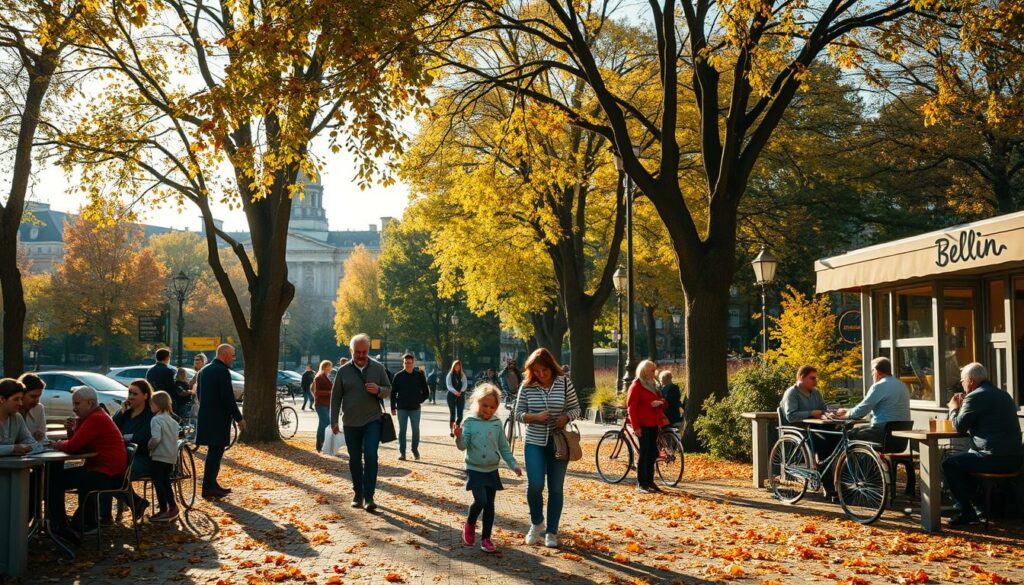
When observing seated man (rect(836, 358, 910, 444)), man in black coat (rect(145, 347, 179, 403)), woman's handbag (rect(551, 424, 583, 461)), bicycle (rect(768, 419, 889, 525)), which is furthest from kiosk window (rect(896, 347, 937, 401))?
man in black coat (rect(145, 347, 179, 403))

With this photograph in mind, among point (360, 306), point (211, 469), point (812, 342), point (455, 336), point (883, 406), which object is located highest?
point (360, 306)

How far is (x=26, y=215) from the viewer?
21688 mm

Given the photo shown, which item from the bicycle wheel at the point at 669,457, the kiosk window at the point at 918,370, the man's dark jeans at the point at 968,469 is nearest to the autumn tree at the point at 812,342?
the kiosk window at the point at 918,370

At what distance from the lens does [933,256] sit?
12930 millimetres

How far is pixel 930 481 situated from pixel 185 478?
25.2ft

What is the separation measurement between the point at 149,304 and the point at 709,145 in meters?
48.7

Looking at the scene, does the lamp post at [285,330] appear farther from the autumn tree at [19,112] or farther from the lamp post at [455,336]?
the autumn tree at [19,112]

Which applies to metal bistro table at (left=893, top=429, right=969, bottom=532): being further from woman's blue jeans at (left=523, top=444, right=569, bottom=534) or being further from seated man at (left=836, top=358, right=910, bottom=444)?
woman's blue jeans at (left=523, top=444, right=569, bottom=534)

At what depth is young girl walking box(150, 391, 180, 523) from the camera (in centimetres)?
1076

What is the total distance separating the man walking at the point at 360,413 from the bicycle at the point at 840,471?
15.5 feet

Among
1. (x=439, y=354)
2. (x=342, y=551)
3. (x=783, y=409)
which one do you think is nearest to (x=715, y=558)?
(x=342, y=551)

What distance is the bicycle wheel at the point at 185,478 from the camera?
11.5 metres

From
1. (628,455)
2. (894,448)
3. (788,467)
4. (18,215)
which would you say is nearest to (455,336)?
(18,215)

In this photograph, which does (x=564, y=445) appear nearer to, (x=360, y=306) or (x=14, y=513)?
(x=14, y=513)
